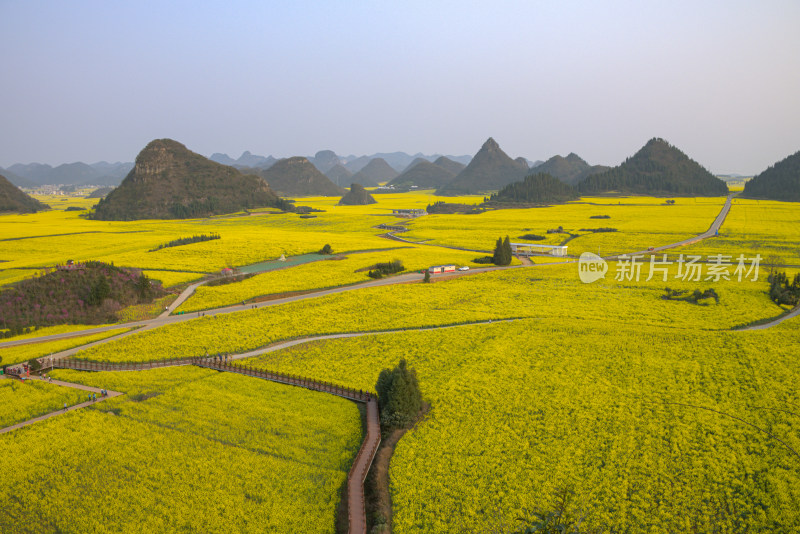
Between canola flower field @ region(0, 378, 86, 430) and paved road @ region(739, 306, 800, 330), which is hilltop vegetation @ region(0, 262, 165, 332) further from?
paved road @ region(739, 306, 800, 330)

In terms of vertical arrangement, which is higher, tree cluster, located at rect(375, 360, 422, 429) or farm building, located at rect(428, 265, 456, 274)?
farm building, located at rect(428, 265, 456, 274)

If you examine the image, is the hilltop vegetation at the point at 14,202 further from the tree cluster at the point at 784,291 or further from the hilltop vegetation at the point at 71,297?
the tree cluster at the point at 784,291

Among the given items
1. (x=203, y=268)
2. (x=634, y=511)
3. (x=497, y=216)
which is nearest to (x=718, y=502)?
(x=634, y=511)

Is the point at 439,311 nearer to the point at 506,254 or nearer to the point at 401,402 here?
the point at 401,402

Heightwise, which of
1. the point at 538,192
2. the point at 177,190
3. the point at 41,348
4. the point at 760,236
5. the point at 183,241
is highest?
the point at 538,192

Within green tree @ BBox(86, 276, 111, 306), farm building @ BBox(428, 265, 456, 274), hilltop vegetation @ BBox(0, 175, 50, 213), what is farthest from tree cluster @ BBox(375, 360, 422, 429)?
hilltop vegetation @ BBox(0, 175, 50, 213)

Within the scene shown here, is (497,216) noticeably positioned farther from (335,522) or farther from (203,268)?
(335,522)

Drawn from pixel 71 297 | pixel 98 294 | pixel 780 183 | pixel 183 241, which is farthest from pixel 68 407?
pixel 780 183
